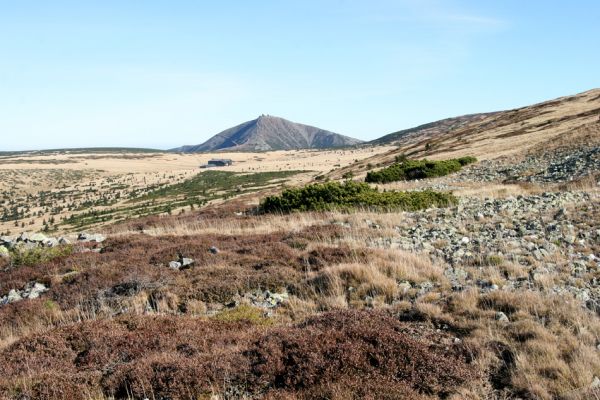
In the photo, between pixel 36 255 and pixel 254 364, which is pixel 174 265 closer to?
pixel 36 255

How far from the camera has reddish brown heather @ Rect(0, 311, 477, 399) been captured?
5.25 metres

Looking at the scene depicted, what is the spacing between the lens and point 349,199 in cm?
2198

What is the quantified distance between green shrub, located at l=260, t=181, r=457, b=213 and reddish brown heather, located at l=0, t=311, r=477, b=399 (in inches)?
521

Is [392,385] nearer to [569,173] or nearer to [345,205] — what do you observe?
[345,205]

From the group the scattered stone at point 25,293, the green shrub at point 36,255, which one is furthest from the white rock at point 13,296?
the green shrub at point 36,255

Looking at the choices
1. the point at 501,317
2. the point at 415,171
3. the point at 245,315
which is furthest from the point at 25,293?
the point at 415,171

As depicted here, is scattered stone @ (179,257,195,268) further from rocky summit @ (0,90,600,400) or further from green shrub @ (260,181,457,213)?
green shrub @ (260,181,457,213)

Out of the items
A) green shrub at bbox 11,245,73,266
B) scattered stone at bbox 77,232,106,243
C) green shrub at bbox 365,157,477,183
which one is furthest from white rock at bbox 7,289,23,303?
green shrub at bbox 365,157,477,183

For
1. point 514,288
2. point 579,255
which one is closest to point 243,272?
point 514,288

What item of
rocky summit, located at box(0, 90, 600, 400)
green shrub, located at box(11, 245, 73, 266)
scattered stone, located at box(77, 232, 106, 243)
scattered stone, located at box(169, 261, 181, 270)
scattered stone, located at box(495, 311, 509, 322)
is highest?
scattered stone, located at box(495, 311, 509, 322)

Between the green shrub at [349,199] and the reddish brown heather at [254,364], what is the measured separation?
521 inches

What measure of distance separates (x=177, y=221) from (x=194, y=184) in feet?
182

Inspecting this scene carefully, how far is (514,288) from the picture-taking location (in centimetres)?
788

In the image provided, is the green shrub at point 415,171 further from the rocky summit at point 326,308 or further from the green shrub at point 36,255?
the green shrub at point 36,255
